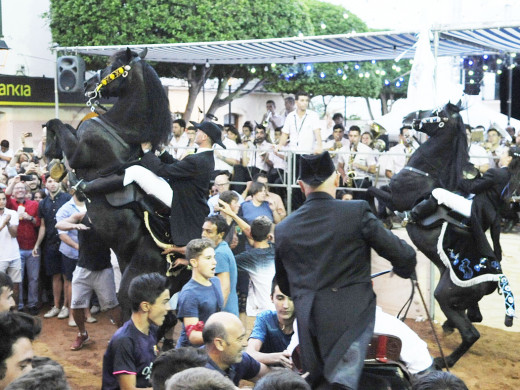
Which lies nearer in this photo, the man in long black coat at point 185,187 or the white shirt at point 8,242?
the man in long black coat at point 185,187

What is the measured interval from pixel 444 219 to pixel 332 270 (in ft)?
12.3

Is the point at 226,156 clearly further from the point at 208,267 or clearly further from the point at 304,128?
the point at 208,267

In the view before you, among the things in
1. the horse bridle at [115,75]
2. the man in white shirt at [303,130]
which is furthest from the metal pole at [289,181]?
the horse bridle at [115,75]

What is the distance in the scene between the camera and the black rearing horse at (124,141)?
7086 millimetres

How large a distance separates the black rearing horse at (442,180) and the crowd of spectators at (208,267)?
99 cm

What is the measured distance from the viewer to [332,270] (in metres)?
4.40

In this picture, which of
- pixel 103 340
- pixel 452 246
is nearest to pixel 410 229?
pixel 452 246

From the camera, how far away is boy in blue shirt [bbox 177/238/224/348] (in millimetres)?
5750

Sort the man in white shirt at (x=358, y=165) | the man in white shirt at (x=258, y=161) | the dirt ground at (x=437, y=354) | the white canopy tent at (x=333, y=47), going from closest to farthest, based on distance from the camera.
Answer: the dirt ground at (x=437, y=354), the white canopy tent at (x=333, y=47), the man in white shirt at (x=358, y=165), the man in white shirt at (x=258, y=161)

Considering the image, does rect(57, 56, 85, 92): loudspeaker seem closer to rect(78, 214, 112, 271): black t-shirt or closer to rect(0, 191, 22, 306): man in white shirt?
rect(0, 191, 22, 306): man in white shirt

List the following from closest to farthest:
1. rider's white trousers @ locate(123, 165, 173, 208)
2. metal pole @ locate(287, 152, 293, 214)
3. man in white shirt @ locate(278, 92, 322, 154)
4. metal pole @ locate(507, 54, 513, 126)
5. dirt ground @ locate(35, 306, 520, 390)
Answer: rider's white trousers @ locate(123, 165, 173, 208) → dirt ground @ locate(35, 306, 520, 390) → metal pole @ locate(287, 152, 293, 214) → man in white shirt @ locate(278, 92, 322, 154) → metal pole @ locate(507, 54, 513, 126)

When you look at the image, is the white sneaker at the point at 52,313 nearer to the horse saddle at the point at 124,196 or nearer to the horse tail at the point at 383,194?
the horse saddle at the point at 124,196

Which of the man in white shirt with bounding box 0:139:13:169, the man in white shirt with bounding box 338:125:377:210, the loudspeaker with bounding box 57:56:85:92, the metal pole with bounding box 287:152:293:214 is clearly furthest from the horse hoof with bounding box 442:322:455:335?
the man in white shirt with bounding box 0:139:13:169

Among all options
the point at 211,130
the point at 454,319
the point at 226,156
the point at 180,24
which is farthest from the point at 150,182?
the point at 180,24
